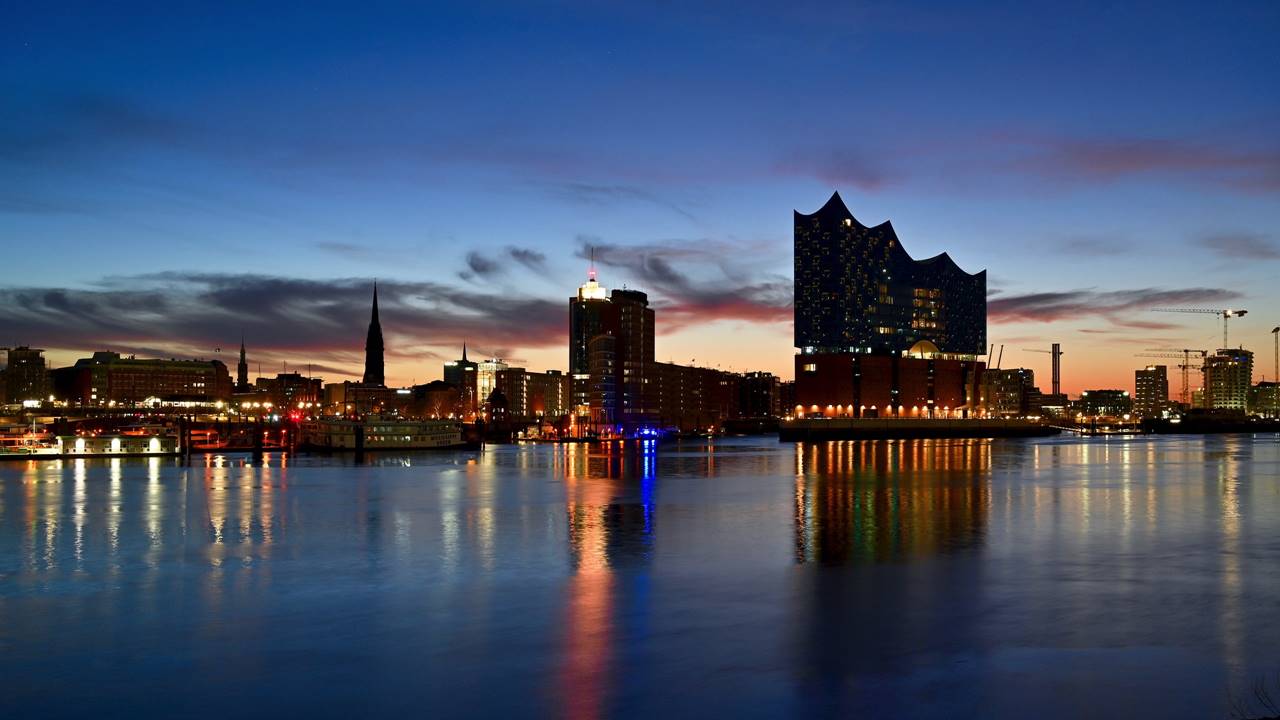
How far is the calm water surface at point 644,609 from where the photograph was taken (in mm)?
16484

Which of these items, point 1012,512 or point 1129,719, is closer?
point 1129,719

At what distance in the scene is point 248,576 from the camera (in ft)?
93.0

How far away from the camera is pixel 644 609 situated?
2325cm

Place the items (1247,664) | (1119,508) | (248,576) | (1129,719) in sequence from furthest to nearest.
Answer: (1119,508) < (248,576) < (1247,664) < (1129,719)

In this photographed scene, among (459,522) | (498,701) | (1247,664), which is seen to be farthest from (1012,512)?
(498,701)

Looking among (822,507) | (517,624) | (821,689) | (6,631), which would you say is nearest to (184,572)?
(6,631)

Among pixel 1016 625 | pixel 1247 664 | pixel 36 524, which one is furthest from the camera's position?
pixel 36 524

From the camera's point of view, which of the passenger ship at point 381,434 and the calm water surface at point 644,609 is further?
the passenger ship at point 381,434

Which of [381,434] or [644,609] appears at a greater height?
[381,434]

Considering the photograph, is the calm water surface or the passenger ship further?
the passenger ship

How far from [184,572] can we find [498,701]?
16.6m

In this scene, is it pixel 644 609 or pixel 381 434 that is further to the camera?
pixel 381 434

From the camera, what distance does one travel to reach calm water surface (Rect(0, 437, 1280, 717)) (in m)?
16.5

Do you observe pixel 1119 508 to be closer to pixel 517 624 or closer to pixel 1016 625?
pixel 1016 625
